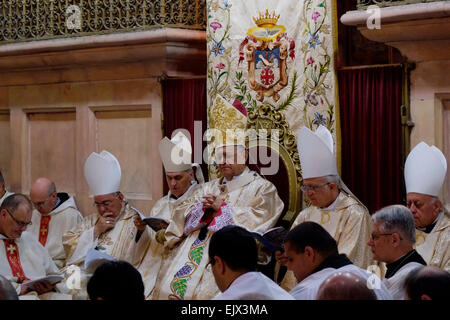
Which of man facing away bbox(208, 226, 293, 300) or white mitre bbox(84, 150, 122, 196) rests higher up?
white mitre bbox(84, 150, 122, 196)

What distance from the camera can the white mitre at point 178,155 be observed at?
6500 mm

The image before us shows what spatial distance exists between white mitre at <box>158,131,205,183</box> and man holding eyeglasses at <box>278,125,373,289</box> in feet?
3.56

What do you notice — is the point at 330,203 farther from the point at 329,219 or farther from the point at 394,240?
the point at 394,240

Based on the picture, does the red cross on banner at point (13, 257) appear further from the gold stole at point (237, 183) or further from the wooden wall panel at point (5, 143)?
the wooden wall panel at point (5, 143)

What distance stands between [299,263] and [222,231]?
1.50ft

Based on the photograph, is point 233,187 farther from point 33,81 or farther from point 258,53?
point 33,81

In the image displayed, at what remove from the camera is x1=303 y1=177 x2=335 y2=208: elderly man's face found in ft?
18.6

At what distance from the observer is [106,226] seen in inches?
248

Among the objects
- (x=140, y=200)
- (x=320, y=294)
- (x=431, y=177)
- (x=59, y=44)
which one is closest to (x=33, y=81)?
(x=59, y=44)

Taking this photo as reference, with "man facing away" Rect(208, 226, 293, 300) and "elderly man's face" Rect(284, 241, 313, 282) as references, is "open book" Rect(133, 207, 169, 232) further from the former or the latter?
"man facing away" Rect(208, 226, 293, 300)

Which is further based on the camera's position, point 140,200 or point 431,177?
point 140,200

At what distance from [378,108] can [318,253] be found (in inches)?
99.3

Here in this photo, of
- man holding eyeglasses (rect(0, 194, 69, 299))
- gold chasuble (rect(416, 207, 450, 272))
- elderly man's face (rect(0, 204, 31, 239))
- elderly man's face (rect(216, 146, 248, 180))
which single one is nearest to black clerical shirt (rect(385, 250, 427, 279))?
gold chasuble (rect(416, 207, 450, 272))
